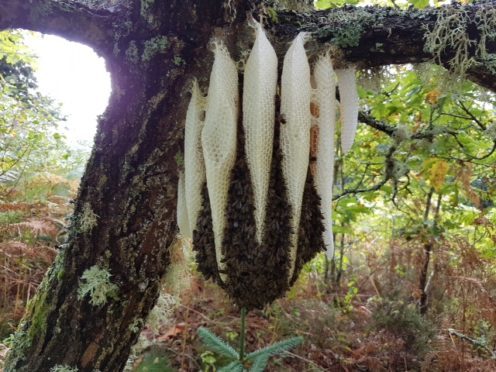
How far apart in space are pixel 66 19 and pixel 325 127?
2.15 ft

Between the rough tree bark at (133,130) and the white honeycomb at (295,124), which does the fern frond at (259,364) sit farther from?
the white honeycomb at (295,124)

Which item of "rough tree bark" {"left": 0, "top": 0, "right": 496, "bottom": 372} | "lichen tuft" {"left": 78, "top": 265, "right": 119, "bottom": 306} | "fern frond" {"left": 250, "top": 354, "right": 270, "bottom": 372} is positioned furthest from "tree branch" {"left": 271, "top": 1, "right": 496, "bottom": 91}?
"fern frond" {"left": 250, "top": 354, "right": 270, "bottom": 372}

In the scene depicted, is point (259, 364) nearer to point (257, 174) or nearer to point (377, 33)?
point (257, 174)

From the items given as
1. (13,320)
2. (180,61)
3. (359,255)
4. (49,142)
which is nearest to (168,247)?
(180,61)

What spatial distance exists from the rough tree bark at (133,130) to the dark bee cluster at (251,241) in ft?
0.71

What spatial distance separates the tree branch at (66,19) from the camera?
0.86 m

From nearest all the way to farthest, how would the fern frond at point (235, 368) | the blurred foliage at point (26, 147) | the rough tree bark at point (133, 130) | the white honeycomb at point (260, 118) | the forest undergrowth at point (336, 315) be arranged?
the white honeycomb at point (260, 118)
the rough tree bark at point (133, 130)
the fern frond at point (235, 368)
the forest undergrowth at point (336, 315)
the blurred foliage at point (26, 147)

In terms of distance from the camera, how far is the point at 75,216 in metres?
1.03

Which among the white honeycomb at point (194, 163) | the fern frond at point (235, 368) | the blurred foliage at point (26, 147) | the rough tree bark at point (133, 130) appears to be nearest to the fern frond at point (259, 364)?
the fern frond at point (235, 368)

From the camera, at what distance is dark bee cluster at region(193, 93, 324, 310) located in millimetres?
777

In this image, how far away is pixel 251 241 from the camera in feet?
2.54

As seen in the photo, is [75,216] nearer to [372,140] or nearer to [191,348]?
[191,348]

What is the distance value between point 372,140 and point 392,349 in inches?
63.6

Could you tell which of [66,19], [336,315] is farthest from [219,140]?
[336,315]
